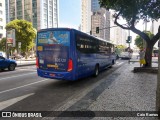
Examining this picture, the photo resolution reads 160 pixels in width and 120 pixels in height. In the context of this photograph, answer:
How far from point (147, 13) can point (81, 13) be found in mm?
132066

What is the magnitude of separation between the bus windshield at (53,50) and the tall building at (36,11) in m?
98.2

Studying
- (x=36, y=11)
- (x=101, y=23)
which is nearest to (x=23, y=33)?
(x=36, y=11)

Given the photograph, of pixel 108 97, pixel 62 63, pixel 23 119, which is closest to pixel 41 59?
pixel 62 63

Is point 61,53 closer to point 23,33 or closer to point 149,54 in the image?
point 149,54

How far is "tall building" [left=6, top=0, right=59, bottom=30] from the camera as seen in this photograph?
105875 mm

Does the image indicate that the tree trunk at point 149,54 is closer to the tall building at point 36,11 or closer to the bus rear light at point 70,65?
the bus rear light at point 70,65

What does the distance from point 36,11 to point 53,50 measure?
342 feet

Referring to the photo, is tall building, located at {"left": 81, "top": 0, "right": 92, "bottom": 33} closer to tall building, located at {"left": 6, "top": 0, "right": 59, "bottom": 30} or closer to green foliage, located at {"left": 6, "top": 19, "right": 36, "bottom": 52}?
tall building, located at {"left": 6, "top": 0, "right": 59, "bottom": 30}

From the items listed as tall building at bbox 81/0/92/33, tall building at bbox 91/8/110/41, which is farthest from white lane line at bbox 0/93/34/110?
tall building at bbox 81/0/92/33

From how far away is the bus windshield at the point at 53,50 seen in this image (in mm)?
9075

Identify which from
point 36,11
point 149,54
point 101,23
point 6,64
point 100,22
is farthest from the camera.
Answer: point 101,23

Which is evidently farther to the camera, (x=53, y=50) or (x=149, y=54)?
(x=149, y=54)

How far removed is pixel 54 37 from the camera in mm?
9305

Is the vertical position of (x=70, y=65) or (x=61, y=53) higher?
(x=61, y=53)
